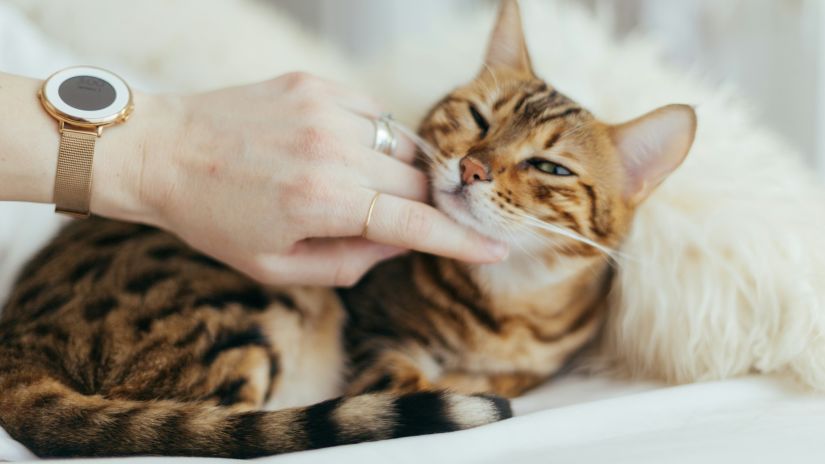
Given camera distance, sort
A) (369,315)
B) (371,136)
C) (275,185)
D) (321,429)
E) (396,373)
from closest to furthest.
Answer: (321,429) → (275,185) → (371,136) → (396,373) → (369,315)

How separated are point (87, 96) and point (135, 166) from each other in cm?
11

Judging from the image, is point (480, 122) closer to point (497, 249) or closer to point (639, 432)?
point (497, 249)

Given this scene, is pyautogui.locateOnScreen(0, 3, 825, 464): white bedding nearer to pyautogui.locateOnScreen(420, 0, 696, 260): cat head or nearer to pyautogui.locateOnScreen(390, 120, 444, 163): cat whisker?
pyautogui.locateOnScreen(420, 0, 696, 260): cat head

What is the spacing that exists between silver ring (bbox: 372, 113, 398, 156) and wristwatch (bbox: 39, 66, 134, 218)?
0.33 meters

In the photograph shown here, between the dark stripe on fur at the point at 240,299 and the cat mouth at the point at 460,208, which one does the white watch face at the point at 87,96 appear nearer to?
the dark stripe on fur at the point at 240,299

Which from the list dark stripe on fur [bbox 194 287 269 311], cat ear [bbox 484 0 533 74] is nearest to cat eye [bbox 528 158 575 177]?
cat ear [bbox 484 0 533 74]

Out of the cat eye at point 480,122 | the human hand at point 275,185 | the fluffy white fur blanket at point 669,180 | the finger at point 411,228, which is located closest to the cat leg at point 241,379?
the human hand at point 275,185

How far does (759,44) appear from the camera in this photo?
1892 millimetres

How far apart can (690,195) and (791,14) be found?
0.94 meters

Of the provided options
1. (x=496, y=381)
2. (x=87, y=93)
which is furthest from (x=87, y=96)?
(x=496, y=381)

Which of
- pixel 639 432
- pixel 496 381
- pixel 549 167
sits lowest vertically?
pixel 639 432

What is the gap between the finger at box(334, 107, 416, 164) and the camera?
39.7 inches

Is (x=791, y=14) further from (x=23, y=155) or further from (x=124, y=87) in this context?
(x=23, y=155)

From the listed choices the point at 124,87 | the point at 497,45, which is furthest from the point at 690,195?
the point at 124,87
